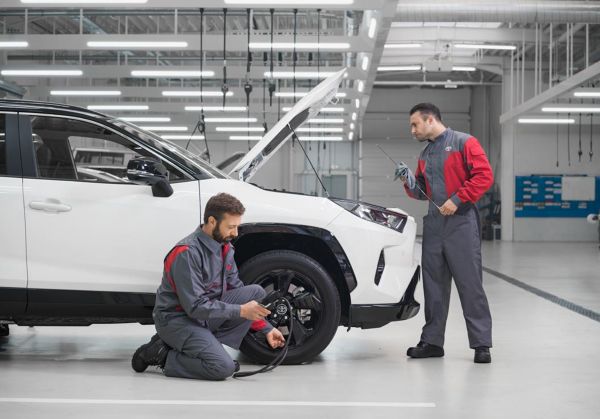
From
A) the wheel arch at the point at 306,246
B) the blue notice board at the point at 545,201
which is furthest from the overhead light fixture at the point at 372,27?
the blue notice board at the point at 545,201

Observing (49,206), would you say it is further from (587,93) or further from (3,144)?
(587,93)

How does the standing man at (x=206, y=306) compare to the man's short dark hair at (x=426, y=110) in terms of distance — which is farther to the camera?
the man's short dark hair at (x=426, y=110)

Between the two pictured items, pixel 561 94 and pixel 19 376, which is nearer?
pixel 19 376

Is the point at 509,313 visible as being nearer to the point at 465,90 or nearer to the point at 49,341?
the point at 49,341

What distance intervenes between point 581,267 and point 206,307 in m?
11.2

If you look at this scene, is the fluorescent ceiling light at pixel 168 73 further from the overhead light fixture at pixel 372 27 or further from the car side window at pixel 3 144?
the car side window at pixel 3 144

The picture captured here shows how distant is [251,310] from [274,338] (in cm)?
33

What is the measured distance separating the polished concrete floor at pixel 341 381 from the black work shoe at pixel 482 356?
68 mm

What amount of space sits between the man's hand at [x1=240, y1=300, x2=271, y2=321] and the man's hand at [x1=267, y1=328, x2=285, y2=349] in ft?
0.84

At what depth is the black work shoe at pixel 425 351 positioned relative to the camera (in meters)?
5.28

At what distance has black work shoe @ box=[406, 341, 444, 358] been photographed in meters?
5.28

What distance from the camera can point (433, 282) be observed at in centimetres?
529

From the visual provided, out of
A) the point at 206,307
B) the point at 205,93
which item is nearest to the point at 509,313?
the point at 206,307

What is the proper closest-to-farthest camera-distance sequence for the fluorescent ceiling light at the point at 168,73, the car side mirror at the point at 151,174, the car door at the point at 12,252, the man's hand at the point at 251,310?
the man's hand at the point at 251,310 → the car side mirror at the point at 151,174 → the car door at the point at 12,252 → the fluorescent ceiling light at the point at 168,73
